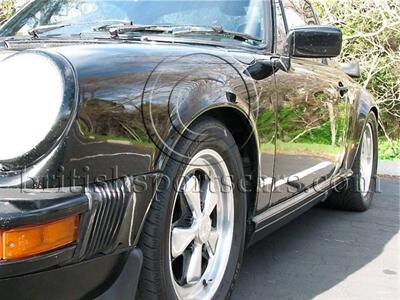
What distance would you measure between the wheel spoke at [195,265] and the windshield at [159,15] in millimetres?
1178

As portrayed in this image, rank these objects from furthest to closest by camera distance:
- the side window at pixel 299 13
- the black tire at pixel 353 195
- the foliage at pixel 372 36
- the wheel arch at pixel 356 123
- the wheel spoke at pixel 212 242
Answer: the foliage at pixel 372 36 < the black tire at pixel 353 195 < the wheel arch at pixel 356 123 < the side window at pixel 299 13 < the wheel spoke at pixel 212 242

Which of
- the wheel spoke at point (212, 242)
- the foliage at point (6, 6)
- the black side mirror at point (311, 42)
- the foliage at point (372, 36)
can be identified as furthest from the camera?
the foliage at point (372, 36)

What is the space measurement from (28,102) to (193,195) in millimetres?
858

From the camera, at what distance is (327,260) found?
11.6ft

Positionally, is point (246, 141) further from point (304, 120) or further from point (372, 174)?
point (372, 174)

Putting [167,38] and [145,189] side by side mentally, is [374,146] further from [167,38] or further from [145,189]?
[145,189]

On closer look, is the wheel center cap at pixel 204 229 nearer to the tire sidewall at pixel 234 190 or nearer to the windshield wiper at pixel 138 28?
the tire sidewall at pixel 234 190

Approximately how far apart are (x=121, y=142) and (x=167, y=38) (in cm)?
97

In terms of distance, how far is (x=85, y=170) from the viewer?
1706 mm

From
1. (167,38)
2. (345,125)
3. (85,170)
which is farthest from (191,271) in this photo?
(345,125)

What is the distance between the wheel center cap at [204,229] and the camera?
7.88 feet

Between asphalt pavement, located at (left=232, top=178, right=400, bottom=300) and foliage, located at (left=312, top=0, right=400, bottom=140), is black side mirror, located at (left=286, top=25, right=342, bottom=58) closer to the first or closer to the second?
asphalt pavement, located at (left=232, top=178, right=400, bottom=300)

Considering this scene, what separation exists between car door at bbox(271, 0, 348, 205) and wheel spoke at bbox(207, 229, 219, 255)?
528 millimetres

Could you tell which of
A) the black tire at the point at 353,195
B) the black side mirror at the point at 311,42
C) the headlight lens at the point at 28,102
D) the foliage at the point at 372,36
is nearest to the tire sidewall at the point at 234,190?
the headlight lens at the point at 28,102
